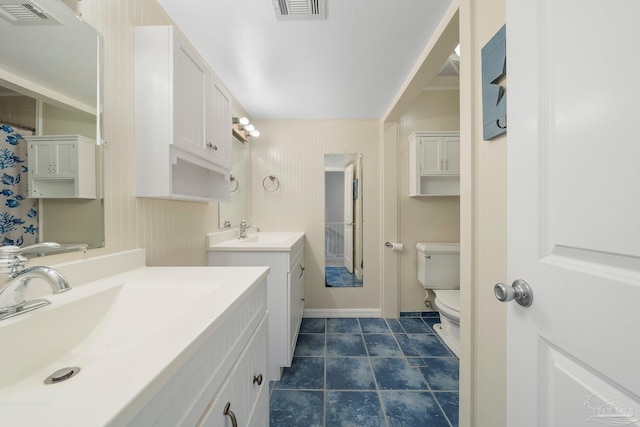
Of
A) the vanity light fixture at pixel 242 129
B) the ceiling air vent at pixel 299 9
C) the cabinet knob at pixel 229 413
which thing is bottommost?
the cabinet knob at pixel 229 413

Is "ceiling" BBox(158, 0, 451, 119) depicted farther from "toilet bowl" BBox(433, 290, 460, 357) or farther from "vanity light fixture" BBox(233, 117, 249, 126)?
"toilet bowl" BBox(433, 290, 460, 357)

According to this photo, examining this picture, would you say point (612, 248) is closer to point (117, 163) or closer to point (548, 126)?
point (548, 126)

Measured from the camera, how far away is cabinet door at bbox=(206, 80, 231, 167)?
1366mm

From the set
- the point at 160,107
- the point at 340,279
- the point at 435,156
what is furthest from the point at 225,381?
the point at 435,156

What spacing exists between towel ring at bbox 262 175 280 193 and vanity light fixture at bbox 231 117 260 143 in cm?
46

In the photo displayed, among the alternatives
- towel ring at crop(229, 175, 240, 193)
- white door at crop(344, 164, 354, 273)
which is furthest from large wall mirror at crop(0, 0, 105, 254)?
white door at crop(344, 164, 354, 273)

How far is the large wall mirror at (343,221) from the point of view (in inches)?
105

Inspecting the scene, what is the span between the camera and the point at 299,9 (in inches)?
47.9

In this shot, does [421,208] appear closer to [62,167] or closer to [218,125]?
[218,125]

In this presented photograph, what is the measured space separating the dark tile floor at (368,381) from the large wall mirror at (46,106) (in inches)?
56.0

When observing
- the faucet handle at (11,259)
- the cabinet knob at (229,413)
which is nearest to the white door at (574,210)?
the cabinet knob at (229,413)

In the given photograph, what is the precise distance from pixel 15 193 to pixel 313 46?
1.55 m

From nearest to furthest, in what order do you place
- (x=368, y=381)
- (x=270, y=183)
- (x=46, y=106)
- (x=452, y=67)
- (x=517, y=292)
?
(x=517, y=292) < (x=46, y=106) < (x=368, y=381) < (x=452, y=67) < (x=270, y=183)

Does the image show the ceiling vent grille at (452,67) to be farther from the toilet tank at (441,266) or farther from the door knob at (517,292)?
the door knob at (517,292)
